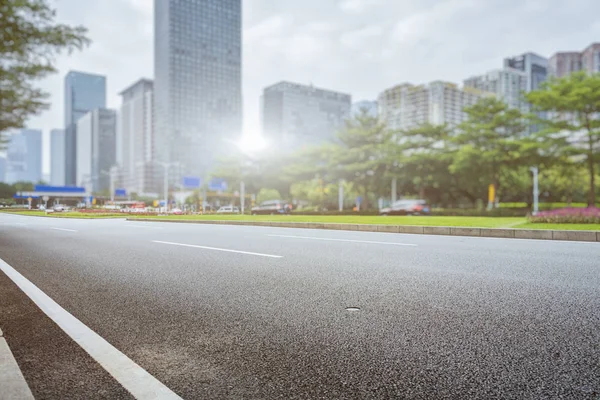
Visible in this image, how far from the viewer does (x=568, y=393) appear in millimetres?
2221

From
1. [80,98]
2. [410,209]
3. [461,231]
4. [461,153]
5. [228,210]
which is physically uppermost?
[80,98]

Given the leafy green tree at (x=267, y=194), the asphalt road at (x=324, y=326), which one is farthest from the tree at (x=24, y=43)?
the leafy green tree at (x=267, y=194)

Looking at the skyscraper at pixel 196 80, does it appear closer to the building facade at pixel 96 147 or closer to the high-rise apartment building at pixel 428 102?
the building facade at pixel 96 147

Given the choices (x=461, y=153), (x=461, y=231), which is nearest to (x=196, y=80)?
(x=461, y=153)

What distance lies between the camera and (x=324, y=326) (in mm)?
3406

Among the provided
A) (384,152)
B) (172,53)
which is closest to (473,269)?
(384,152)

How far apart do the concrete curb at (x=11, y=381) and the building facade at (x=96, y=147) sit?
608 feet

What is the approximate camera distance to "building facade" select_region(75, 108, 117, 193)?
17562 cm

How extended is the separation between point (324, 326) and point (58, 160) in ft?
723

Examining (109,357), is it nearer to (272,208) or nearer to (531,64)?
(272,208)

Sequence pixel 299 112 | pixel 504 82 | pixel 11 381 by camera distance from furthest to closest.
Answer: pixel 299 112, pixel 504 82, pixel 11 381

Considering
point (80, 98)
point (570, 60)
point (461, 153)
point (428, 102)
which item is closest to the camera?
point (461, 153)

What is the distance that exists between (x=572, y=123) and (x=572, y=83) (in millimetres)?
2520

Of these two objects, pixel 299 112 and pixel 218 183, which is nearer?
pixel 218 183
